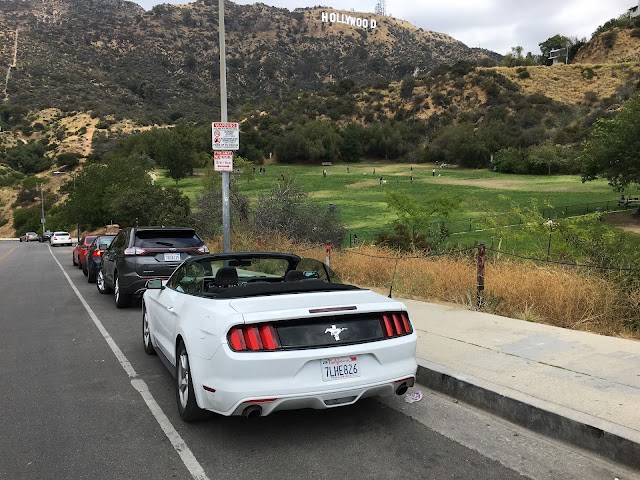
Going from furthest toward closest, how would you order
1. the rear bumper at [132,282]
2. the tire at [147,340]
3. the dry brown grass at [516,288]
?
the rear bumper at [132,282], the dry brown grass at [516,288], the tire at [147,340]

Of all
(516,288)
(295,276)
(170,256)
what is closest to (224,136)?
(170,256)

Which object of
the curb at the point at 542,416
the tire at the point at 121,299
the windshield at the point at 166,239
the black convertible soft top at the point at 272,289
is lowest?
the tire at the point at 121,299

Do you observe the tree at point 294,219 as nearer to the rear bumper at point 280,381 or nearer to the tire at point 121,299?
the tire at point 121,299

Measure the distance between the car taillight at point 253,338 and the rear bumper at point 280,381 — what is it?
0.05 m

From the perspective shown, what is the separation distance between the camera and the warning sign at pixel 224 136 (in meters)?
12.8

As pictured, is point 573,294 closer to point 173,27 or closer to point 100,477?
point 100,477

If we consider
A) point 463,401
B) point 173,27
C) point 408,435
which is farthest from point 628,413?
point 173,27

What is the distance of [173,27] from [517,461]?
149928 mm

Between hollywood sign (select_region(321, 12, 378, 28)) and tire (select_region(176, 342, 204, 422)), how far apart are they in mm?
175528

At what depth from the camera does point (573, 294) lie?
26.2 ft

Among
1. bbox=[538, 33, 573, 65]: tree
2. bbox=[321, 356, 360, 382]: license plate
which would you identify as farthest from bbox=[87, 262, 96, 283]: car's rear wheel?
bbox=[538, 33, 573, 65]: tree

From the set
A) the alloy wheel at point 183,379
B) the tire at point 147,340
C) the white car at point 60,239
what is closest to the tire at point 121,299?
the tire at point 147,340

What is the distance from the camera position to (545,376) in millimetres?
5395

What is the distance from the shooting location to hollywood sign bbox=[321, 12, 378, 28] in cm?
16912
